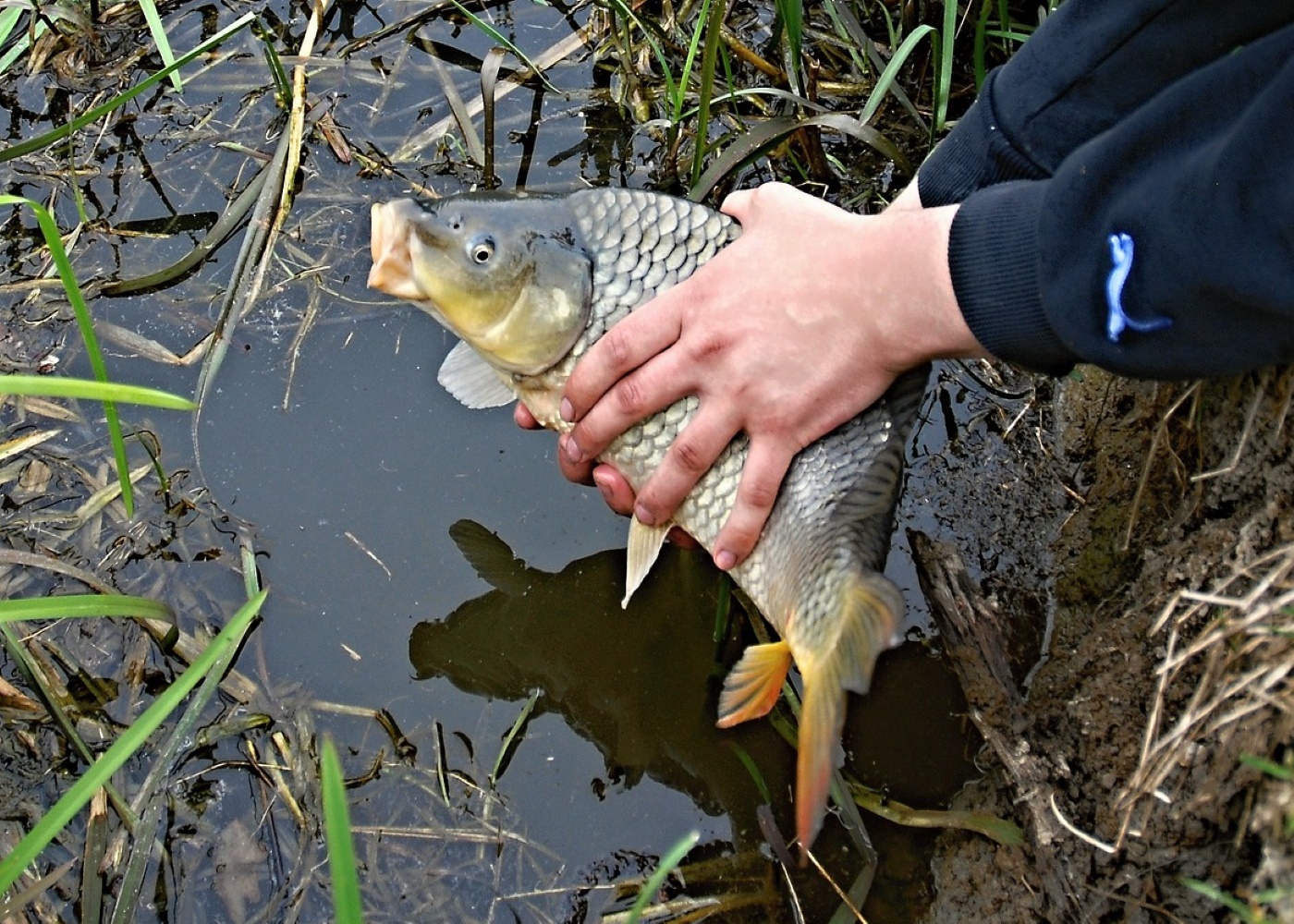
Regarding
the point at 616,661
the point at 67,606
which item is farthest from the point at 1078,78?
the point at 67,606

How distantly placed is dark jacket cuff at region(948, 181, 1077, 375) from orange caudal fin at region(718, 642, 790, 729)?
1.87 ft

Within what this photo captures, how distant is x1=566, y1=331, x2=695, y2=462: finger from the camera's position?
1941mm

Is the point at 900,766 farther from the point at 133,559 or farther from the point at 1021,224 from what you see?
the point at 133,559

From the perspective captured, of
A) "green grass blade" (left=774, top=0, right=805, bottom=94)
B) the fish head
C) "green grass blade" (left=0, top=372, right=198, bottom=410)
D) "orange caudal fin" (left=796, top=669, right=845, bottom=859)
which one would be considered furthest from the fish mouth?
"green grass blade" (left=774, top=0, right=805, bottom=94)

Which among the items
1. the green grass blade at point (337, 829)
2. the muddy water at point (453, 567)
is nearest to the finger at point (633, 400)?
the muddy water at point (453, 567)

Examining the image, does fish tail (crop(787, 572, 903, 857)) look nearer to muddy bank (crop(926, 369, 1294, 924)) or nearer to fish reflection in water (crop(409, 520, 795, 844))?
muddy bank (crop(926, 369, 1294, 924))

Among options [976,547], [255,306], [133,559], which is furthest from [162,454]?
[976,547]

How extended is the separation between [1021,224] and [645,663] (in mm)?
1074

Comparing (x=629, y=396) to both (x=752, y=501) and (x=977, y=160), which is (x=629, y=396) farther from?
(x=977, y=160)

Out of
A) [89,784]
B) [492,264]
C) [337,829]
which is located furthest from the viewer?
[492,264]

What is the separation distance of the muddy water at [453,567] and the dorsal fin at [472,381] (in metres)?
0.17

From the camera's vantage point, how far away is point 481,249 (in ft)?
6.79

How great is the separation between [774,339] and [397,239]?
2.17 ft

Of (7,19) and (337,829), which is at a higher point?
(7,19)
